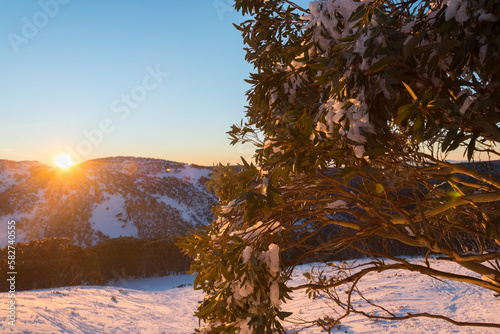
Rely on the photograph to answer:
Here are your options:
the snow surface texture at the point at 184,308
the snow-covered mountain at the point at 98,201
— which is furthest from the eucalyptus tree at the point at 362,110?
the snow-covered mountain at the point at 98,201

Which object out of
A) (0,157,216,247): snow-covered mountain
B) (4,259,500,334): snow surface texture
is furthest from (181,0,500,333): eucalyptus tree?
(0,157,216,247): snow-covered mountain

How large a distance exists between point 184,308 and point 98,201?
2144cm

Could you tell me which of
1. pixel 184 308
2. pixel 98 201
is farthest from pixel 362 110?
pixel 98 201

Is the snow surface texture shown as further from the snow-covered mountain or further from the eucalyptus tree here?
the snow-covered mountain

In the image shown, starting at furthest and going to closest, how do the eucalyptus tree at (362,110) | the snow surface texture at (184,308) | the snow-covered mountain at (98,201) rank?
the snow-covered mountain at (98,201), the snow surface texture at (184,308), the eucalyptus tree at (362,110)

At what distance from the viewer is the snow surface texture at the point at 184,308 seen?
23.7 feet

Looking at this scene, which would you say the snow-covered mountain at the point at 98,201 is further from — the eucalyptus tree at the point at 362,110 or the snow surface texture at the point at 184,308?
the eucalyptus tree at the point at 362,110

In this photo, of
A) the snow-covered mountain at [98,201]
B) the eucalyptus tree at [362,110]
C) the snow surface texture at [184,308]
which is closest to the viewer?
the eucalyptus tree at [362,110]

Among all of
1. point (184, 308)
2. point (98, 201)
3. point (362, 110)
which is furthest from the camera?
point (98, 201)

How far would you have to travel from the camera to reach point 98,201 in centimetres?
2892

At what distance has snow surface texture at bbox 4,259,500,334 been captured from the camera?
284 inches

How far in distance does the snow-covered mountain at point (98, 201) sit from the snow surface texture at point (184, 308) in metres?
10.7

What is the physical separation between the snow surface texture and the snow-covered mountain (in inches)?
420

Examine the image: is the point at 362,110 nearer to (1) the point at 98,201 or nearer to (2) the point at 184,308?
(2) the point at 184,308
